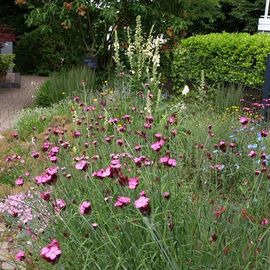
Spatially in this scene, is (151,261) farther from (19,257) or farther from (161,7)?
(161,7)

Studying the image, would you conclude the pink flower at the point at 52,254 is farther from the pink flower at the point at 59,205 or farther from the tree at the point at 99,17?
the tree at the point at 99,17

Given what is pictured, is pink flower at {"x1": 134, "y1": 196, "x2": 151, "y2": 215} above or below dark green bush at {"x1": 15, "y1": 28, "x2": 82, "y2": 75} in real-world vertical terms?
above

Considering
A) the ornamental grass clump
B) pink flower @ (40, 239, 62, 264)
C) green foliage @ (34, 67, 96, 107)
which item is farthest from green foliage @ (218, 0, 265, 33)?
pink flower @ (40, 239, 62, 264)

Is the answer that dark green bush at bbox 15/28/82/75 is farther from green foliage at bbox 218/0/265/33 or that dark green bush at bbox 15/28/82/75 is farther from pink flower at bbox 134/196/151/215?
pink flower at bbox 134/196/151/215

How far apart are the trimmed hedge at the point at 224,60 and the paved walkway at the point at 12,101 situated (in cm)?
308

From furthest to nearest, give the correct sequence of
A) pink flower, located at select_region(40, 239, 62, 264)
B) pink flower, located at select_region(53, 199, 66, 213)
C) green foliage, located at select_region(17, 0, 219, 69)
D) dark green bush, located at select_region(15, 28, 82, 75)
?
1. dark green bush, located at select_region(15, 28, 82, 75)
2. green foliage, located at select_region(17, 0, 219, 69)
3. pink flower, located at select_region(53, 199, 66, 213)
4. pink flower, located at select_region(40, 239, 62, 264)

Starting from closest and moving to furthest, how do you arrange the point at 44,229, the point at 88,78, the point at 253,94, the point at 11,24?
the point at 44,229, the point at 253,94, the point at 88,78, the point at 11,24

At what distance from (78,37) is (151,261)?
9419 mm

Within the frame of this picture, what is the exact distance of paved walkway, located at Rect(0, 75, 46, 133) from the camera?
351 inches

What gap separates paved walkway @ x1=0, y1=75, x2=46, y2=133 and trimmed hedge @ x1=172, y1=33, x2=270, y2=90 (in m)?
3.08

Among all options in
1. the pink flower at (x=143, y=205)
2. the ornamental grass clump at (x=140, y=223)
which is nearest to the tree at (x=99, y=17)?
the ornamental grass clump at (x=140, y=223)

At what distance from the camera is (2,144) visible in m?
6.36

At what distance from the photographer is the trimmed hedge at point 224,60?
950 cm

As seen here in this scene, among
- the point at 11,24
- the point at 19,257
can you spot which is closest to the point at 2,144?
the point at 19,257
